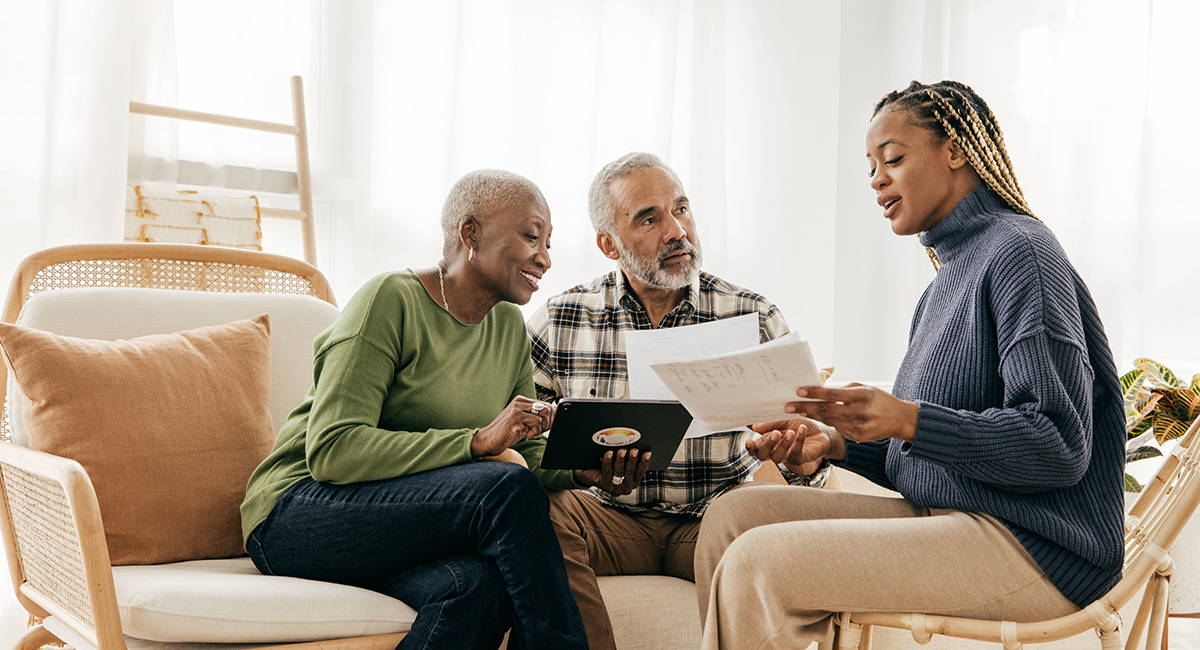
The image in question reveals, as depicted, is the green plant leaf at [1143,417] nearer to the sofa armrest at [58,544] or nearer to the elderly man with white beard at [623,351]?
the elderly man with white beard at [623,351]

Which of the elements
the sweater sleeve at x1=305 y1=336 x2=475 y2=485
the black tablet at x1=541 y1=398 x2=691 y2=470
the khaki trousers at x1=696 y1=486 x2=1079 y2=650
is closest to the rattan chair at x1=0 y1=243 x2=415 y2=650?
the sweater sleeve at x1=305 y1=336 x2=475 y2=485

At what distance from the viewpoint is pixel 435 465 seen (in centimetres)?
127

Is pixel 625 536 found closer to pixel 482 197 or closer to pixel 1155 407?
pixel 482 197

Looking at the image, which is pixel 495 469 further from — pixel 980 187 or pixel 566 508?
pixel 980 187

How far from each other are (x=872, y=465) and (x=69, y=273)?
1.49 metres

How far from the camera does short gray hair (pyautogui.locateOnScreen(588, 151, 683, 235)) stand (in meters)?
1.81

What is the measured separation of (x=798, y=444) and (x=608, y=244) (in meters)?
0.67

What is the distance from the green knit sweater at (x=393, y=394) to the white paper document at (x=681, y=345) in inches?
8.0

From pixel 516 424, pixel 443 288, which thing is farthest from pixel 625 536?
pixel 443 288

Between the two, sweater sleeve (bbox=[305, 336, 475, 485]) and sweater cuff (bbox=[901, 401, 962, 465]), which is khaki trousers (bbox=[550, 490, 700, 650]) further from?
sweater cuff (bbox=[901, 401, 962, 465])

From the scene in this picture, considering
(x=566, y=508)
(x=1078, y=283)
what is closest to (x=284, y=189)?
(x=566, y=508)

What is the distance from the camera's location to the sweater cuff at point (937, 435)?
1.08 m

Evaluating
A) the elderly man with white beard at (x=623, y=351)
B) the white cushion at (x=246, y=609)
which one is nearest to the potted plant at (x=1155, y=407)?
the elderly man with white beard at (x=623, y=351)

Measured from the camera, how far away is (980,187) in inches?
51.9
